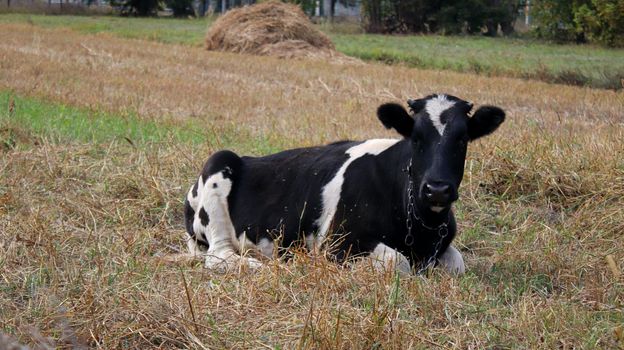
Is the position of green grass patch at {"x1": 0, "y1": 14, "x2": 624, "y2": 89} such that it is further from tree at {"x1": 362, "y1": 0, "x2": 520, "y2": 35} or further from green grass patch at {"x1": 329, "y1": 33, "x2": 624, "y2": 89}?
tree at {"x1": 362, "y1": 0, "x2": 520, "y2": 35}

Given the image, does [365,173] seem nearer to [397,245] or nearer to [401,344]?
[397,245]

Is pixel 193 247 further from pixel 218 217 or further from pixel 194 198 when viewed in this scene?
pixel 194 198

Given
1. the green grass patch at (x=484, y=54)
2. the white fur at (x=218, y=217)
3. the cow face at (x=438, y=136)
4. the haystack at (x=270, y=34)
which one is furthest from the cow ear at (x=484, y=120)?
the haystack at (x=270, y=34)

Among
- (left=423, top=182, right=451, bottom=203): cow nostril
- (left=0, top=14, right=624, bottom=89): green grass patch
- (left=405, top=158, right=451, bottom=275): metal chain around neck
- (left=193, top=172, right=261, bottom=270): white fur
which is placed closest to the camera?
(left=423, top=182, right=451, bottom=203): cow nostril

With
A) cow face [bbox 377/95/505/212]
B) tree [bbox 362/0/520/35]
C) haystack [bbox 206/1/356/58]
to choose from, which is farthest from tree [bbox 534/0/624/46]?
cow face [bbox 377/95/505/212]

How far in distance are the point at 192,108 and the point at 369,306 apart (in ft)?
32.7

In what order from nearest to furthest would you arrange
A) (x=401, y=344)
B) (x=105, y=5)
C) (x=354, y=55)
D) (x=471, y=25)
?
(x=401, y=344) → (x=354, y=55) → (x=471, y=25) → (x=105, y=5)

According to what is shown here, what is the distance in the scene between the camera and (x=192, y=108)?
48.9ft

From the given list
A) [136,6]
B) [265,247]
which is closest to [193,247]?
[265,247]

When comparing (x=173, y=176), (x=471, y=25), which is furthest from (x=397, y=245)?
(x=471, y=25)

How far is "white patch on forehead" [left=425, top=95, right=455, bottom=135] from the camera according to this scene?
6508 mm

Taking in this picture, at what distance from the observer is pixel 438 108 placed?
662 cm

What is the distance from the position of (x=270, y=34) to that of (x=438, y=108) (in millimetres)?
22386

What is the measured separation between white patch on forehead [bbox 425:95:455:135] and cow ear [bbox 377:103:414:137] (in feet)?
0.60
